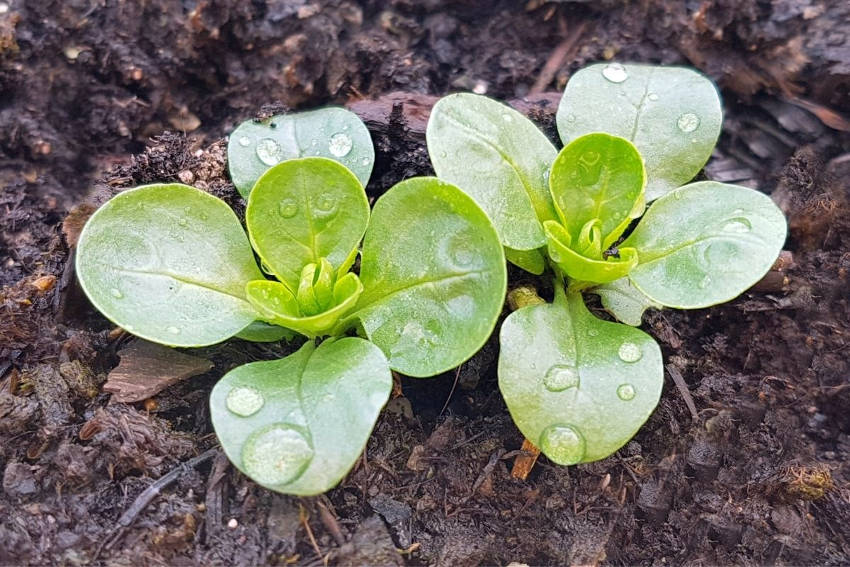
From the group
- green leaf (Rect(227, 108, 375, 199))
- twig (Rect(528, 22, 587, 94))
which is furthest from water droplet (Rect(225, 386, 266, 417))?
twig (Rect(528, 22, 587, 94))

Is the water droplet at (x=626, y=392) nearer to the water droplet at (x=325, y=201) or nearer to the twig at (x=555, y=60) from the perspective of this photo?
the water droplet at (x=325, y=201)

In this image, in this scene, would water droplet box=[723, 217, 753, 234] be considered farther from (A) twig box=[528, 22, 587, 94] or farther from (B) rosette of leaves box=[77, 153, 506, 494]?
(A) twig box=[528, 22, 587, 94]

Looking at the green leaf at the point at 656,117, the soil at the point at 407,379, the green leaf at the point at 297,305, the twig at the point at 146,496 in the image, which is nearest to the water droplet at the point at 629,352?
the soil at the point at 407,379

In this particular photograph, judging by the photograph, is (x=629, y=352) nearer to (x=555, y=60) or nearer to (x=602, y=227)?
(x=602, y=227)

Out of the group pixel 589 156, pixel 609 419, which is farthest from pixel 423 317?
pixel 589 156

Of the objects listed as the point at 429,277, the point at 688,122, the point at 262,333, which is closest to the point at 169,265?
the point at 262,333

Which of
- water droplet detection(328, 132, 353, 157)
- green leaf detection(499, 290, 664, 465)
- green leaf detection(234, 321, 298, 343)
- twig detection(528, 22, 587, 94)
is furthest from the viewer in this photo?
twig detection(528, 22, 587, 94)

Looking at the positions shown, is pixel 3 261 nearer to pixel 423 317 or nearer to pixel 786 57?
pixel 423 317

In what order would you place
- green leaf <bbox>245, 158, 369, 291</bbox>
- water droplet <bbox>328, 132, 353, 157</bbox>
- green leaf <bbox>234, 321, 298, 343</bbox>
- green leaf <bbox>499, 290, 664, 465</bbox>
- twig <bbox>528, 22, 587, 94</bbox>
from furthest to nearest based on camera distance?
twig <bbox>528, 22, 587, 94</bbox> → water droplet <bbox>328, 132, 353, 157</bbox> → green leaf <bbox>234, 321, 298, 343</bbox> → green leaf <bbox>245, 158, 369, 291</bbox> → green leaf <bbox>499, 290, 664, 465</bbox>
